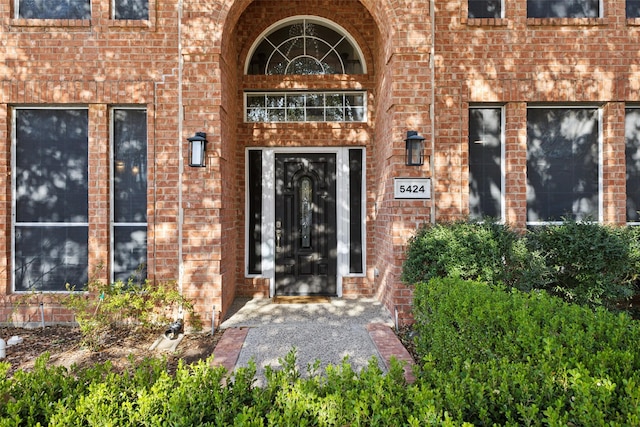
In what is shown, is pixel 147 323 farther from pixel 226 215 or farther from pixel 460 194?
pixel 460 194

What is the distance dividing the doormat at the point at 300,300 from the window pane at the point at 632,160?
4.60 metres

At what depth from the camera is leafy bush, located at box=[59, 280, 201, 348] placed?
441 cm

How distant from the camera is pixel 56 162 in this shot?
5.01m

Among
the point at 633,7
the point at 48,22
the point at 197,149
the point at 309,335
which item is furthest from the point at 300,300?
the point at 633,7

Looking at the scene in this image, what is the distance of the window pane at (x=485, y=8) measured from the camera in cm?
513

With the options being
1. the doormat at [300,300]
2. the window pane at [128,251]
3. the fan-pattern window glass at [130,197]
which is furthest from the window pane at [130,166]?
the doormat at [300,300]

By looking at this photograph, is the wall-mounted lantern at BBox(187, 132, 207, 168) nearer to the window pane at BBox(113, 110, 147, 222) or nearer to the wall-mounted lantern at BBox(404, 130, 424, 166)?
the window pane at BBox(113, 110, 147, 222)

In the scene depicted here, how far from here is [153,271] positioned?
4.92 m

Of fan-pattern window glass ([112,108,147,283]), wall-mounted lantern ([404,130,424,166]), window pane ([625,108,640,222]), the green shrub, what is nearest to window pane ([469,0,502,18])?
wall-mounted lantern ([404,130,424,166])

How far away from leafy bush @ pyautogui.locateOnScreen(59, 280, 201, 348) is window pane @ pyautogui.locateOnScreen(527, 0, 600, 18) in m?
6.26

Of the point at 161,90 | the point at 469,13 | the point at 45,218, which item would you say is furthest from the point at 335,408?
the point at 469,13

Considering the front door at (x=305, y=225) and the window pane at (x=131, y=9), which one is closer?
the window pane at (x=131, y=9)

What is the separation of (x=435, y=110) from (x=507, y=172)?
1345 mm

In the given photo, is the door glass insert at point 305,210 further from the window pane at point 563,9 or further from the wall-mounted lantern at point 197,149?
the window pane at point 563,9
